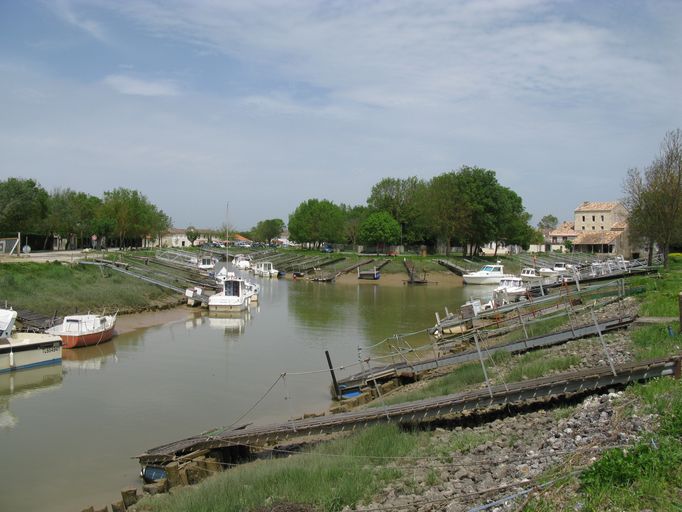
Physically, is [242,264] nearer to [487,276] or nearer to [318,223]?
[318,223]

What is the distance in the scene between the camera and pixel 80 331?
102ft

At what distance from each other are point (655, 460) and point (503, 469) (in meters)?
2.44

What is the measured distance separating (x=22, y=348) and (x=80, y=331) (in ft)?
18.6

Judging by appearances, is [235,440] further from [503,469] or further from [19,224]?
[19,224]

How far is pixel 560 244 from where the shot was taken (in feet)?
494

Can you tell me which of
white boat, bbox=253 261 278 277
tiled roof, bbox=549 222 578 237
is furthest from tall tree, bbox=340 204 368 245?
tiled roof, bbox=549 222 578 237

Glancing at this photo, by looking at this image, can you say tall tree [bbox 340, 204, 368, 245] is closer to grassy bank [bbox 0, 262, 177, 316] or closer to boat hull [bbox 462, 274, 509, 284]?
boat hull [bbox 462, 274, 509, 284]

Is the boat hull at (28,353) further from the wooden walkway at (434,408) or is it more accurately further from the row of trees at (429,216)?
the row of trees at (429,216)

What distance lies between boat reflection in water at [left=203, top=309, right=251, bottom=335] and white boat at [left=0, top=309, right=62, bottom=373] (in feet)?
43.5

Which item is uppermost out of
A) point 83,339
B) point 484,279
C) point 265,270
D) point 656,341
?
point 656,341

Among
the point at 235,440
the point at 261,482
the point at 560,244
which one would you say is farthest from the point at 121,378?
the point at 560,244

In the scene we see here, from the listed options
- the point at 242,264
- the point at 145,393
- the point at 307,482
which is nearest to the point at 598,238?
the point at 242,264

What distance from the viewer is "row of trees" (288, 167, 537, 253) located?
98.3 metres

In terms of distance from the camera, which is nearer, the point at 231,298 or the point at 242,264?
the point at 231,298
